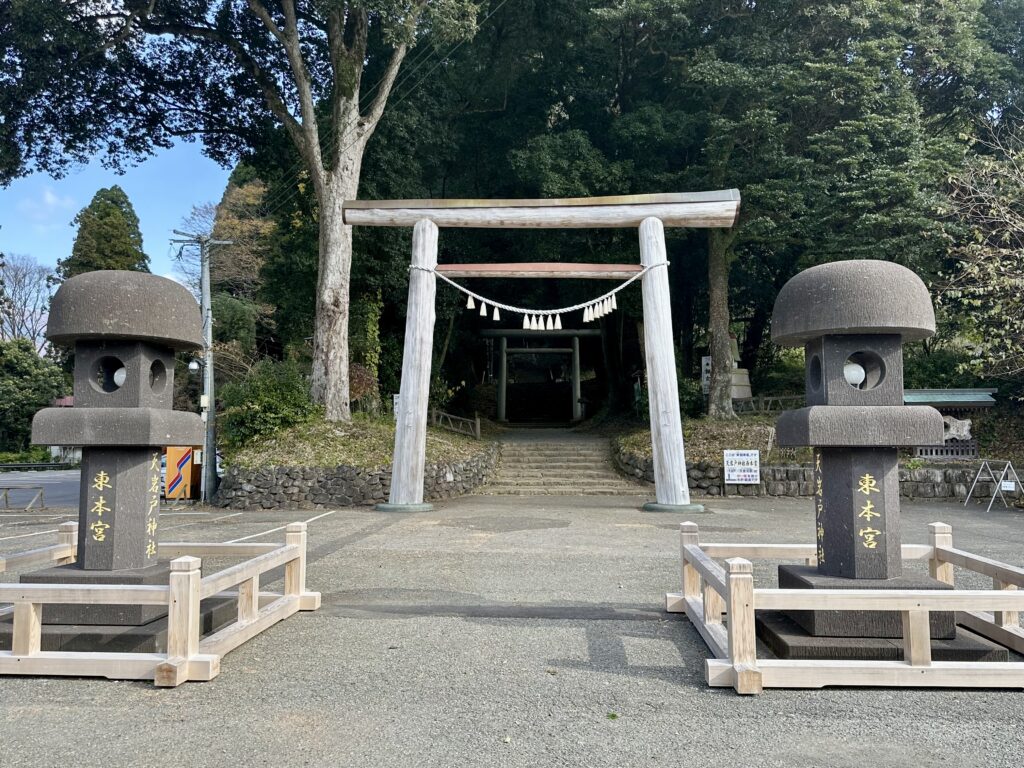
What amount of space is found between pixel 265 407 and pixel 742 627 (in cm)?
1200

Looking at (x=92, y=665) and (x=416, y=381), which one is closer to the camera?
(x=92, y=665)

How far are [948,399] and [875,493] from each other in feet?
41.8

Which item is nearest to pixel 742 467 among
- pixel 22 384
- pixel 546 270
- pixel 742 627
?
pixel 546 270

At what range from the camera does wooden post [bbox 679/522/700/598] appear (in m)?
5.09

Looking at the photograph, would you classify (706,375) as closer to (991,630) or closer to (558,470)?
(558,470)

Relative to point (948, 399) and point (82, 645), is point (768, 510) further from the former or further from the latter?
point (82, 645)

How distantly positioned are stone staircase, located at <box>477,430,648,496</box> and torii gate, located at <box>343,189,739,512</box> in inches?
118

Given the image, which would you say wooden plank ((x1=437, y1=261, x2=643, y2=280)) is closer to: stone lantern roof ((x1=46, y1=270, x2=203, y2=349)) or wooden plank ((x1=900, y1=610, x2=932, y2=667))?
stone lantern roof ((x1=46, y1=270, x2=203, y2=349))

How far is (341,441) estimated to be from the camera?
1358cm

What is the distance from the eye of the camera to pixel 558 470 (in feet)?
51.8

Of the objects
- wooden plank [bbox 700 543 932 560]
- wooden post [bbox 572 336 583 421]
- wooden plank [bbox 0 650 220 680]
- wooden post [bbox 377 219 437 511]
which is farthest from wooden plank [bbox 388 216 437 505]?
wooden post [bbox 572 336 583 421]

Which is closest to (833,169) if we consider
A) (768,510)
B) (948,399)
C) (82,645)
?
(948,399)

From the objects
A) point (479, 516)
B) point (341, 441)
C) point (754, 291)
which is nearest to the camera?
point (479, 516)

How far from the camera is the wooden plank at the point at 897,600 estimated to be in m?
3.48
